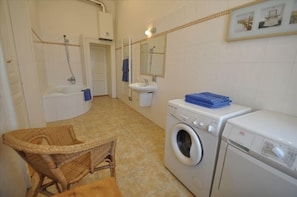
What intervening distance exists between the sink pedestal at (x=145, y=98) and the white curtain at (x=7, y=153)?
190 centimetres

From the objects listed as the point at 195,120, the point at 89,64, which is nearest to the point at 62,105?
the point at 89,64

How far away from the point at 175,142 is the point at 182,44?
1.43 metres

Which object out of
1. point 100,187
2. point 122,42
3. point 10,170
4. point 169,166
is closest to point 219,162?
point 169,166

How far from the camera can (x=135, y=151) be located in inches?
77.7

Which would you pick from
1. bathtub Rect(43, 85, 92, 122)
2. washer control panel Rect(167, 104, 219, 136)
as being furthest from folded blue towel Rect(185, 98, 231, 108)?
bathtub Rect(43, 85, 92, 122)

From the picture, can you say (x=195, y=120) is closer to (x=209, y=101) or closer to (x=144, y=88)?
(x=209, y=101)

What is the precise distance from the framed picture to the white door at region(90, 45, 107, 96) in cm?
465

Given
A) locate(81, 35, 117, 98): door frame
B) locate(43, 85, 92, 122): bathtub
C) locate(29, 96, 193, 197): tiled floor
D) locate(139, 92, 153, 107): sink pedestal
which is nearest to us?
locate(29, 96, 193, 197): tiled floor

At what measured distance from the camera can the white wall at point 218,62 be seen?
1.14 metres

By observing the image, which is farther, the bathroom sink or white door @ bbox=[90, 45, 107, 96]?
white door @ bbox=[90, 45, 107, 96]

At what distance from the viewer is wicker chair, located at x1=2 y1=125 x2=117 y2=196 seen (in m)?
0.75

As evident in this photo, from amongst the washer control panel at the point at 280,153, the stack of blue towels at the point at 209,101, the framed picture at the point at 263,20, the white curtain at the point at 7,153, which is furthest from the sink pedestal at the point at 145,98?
the washer control panel at the point at 280,153

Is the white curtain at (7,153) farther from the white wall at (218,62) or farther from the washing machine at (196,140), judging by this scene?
the white wall at (218,62)

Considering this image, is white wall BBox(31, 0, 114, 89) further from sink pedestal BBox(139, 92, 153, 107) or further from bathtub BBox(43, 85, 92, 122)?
sink pedestal BBox(139, 92, 153, 107)
